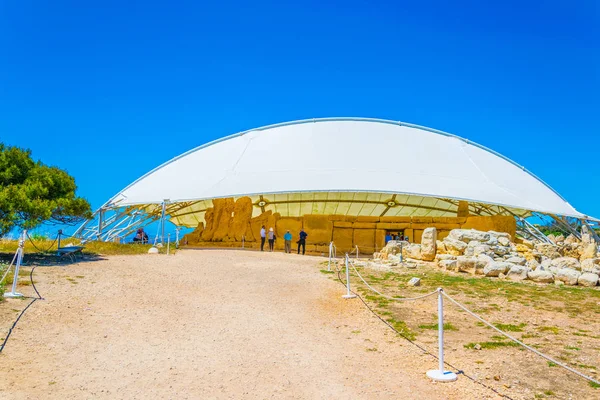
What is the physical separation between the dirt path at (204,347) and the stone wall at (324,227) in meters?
14.3

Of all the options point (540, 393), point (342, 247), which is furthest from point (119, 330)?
point (342, 247)

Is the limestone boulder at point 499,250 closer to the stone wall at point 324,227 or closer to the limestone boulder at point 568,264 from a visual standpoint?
the limestone boulder at point 568,264

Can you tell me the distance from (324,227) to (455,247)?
364 inches

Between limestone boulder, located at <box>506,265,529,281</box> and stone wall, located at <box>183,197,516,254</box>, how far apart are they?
9697 mm

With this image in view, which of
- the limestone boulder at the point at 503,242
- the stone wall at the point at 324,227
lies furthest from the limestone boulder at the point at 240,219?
the limestone boulder at the point at 503,242

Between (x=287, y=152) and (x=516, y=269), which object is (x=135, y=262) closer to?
(x=516, y=269)

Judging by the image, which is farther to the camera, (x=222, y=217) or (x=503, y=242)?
(x=222, y=217)

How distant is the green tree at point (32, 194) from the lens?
14422mm

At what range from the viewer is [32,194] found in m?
15.1

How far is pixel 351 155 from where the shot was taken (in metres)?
30.8

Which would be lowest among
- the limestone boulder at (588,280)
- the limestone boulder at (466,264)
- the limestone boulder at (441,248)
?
the limestone boulder at (588,280)

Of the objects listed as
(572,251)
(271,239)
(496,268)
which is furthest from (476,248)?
(271,239)

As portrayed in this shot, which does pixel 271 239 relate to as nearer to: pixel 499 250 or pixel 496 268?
pixel 499 250

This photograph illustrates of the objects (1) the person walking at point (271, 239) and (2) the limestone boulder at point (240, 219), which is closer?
(1) the person walking at point (271, 239)
